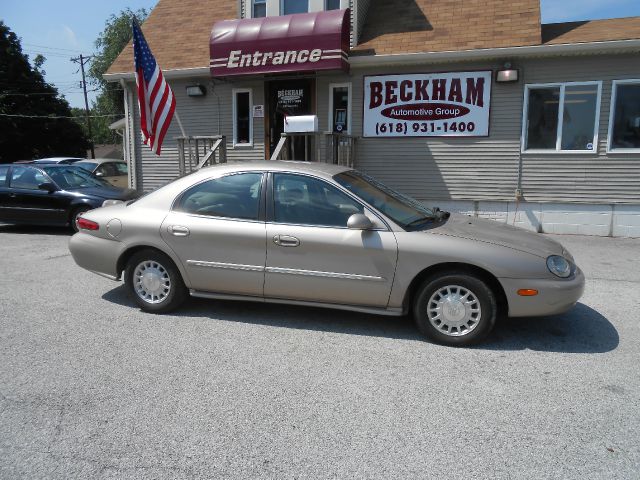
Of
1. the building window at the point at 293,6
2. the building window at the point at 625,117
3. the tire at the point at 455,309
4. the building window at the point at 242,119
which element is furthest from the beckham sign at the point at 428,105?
the tire at the point at 455,309

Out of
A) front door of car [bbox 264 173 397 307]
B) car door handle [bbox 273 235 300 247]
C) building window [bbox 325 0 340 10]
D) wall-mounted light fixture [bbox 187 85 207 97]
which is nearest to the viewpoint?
front door of car [bbox 264 173 397 307]

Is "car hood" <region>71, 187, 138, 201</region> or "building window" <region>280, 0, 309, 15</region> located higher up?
"building window" <region>280, 0, 309, 15</region>

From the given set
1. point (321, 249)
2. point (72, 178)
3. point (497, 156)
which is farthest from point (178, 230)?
point (497, 156)

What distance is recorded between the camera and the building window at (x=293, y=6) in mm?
11875

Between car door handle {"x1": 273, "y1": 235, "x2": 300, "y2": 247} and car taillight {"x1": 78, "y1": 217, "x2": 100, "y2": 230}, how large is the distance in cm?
201

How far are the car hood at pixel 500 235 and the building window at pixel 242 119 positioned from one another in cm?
822

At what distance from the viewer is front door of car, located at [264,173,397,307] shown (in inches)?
172

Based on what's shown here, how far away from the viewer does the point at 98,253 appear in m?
5.25

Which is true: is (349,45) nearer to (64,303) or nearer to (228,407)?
(64,303)

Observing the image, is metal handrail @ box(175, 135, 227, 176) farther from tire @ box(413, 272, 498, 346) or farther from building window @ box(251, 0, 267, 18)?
tire @ box(413, 272, 498, 346)

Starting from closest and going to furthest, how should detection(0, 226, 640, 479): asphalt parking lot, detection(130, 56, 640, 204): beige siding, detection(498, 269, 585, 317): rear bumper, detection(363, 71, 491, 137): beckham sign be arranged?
detection(0, 226, 640, 479): asphalt parking lot
detection(498, 269, 585, 317): rear bumper
detection(130, 56, 640, 204): beige siding
detection(363, 71, 491, 137): beckham sign

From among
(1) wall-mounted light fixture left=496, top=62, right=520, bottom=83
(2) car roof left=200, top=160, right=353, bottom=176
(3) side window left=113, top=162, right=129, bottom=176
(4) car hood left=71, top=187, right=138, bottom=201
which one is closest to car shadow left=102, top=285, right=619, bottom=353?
(2) car roof left=200, top=160, right=353, bottom=176

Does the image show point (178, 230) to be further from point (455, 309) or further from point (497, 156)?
point (497, 156)

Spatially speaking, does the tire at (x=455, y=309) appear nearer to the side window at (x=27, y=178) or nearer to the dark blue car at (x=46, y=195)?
the dark blue car at (x=46, y=195)
